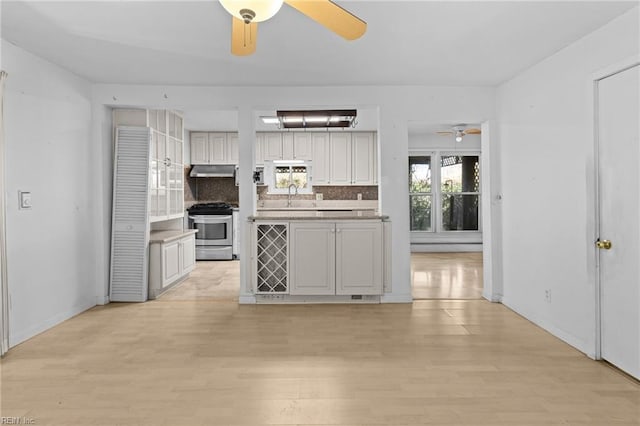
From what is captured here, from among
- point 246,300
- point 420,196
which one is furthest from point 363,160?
point 246,300

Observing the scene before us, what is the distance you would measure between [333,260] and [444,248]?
459cm

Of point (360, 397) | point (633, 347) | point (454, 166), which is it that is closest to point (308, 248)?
point (360, 397)

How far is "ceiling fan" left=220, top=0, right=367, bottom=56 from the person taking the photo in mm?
1518

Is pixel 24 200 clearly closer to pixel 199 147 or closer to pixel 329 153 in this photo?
pixel 199 147

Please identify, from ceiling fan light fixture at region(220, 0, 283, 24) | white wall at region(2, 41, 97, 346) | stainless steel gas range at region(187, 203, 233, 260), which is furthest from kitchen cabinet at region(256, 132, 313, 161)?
ceiling fan light fixture at region(220, 0, 283, 24)

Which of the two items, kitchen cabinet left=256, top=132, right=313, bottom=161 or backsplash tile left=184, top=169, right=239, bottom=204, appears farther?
backsplash tile left=184, top=169, right=239, bottom=204

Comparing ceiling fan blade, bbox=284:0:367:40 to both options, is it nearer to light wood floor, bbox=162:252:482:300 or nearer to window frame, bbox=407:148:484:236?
light wood floor, bbox=162:252:482:300

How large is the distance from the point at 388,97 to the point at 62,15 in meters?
3.08

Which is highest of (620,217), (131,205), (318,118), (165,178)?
(318,118)

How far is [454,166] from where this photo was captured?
8.23 m

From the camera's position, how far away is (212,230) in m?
6.95

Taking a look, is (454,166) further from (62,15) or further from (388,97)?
(62,15)

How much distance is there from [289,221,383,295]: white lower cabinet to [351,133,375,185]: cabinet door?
3.27m

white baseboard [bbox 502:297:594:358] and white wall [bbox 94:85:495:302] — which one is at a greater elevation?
white wall [bbox 94:85:495:302]
